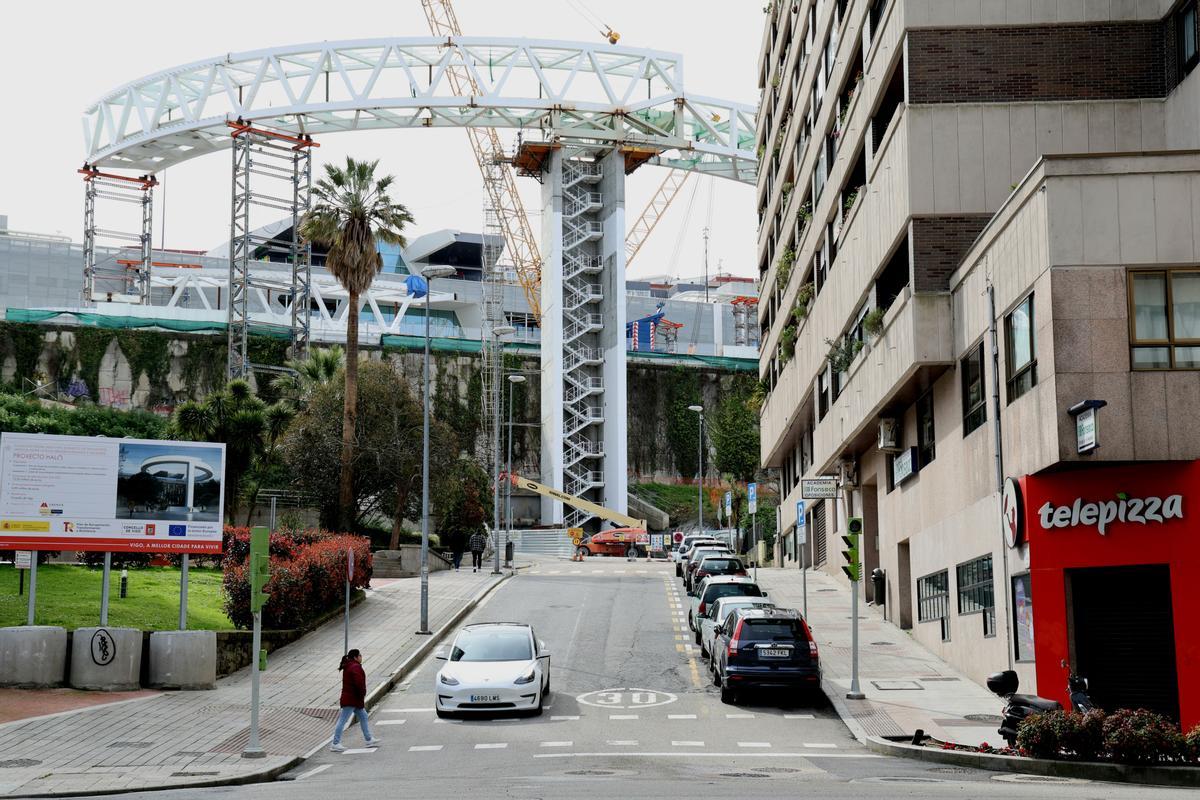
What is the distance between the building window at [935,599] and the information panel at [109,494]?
580 inches

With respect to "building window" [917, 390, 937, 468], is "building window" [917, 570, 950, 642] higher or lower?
Result: lower

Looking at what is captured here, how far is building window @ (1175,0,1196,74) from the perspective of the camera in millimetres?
A: 23656

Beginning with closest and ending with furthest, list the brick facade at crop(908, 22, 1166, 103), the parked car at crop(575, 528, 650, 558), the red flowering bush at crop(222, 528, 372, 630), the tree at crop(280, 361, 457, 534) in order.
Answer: the brick facade at crop(908, 22, 1166, 103) → the red flowering bush at crop(222, 528, 372, 630) → the tree at crop(280, 361, 457, 534) → the parked car at crop(575, 528, 650, 558)

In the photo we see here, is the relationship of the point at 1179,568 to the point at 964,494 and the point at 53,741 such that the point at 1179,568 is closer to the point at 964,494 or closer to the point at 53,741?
the point at 964,494

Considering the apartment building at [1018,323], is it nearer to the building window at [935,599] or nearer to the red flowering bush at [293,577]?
the building window at [935,599]

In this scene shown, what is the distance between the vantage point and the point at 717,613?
2681 centimetres

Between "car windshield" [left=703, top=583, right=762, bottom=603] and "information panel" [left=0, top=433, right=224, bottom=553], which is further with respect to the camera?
"car windshield" [left=703, top=583, right=762, bottom=603]

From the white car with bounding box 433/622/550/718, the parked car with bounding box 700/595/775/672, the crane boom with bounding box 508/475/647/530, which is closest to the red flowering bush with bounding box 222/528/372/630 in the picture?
the white car with bounding box 433/622/550/718

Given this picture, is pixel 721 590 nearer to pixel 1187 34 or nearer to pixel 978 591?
pixel 978 591

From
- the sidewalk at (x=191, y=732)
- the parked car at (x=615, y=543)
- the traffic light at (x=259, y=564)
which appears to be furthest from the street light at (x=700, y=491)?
the traffic light at (x=259, y=564)

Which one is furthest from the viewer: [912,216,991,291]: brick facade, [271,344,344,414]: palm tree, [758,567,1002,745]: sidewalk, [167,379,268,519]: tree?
[271,344,344,414]: palm tree

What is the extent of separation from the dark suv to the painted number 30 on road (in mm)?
1282

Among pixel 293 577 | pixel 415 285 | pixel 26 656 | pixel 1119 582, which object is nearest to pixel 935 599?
pixel 1119 582

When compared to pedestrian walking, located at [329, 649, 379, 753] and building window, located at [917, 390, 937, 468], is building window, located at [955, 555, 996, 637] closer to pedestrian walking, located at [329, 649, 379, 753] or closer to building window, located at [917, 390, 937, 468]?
building window, located at [917, 390, 937, 468]
